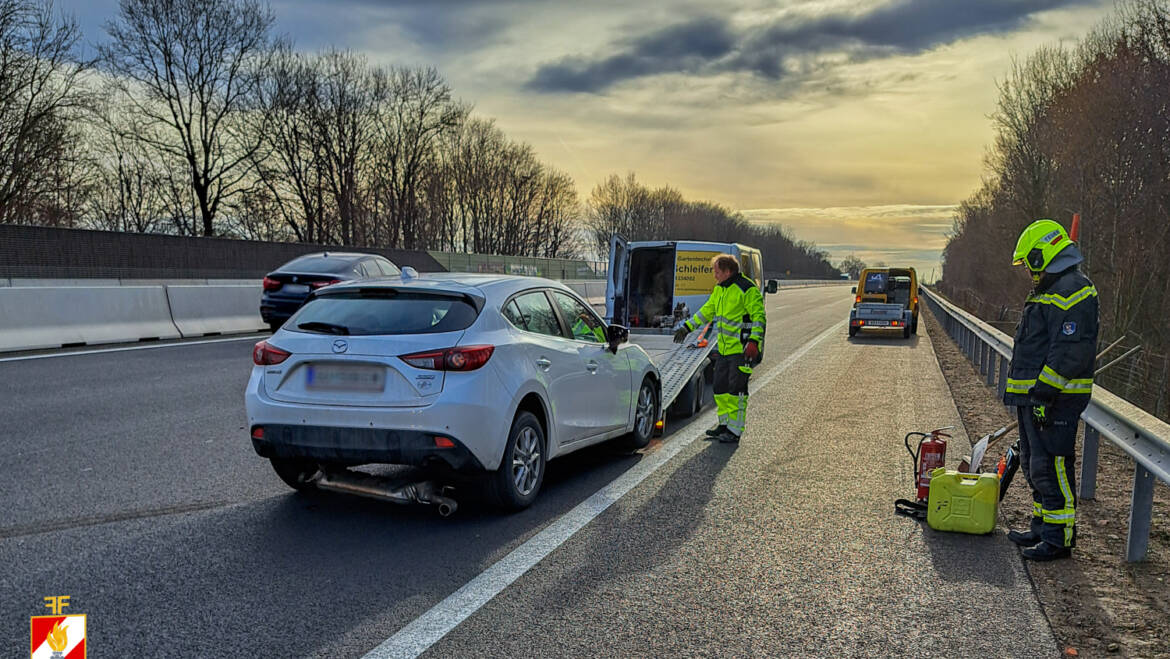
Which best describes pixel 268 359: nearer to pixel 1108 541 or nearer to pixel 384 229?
pixel 1108 541

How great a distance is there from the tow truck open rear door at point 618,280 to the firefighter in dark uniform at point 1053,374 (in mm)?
9152

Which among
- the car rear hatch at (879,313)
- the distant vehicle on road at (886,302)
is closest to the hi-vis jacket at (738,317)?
the distant vehicle on road at (886,302)

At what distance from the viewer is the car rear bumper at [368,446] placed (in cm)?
488

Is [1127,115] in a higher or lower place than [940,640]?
higher

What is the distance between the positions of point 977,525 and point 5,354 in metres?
13.3

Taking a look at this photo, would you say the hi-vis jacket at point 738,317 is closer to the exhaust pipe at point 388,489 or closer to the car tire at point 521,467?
the car tire at point 521,467

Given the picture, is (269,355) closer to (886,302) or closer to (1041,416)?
(1041,416)

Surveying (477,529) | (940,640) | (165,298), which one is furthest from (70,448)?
(165,298)

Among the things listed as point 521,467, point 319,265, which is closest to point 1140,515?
point 521,467

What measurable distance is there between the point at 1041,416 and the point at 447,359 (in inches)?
136

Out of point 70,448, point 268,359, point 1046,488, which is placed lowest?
point 70,448

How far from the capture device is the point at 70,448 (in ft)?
22.5

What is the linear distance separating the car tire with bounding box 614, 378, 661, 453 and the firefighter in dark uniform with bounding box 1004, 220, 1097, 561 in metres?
3.20

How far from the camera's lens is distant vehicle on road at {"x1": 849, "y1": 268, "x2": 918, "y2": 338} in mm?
22953
